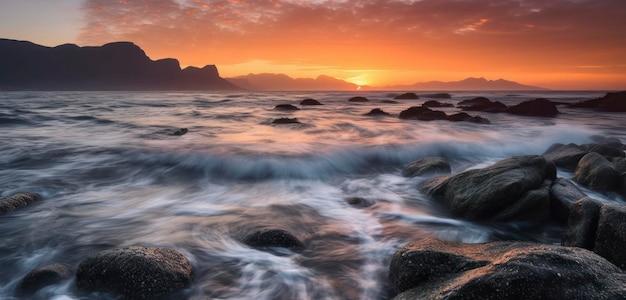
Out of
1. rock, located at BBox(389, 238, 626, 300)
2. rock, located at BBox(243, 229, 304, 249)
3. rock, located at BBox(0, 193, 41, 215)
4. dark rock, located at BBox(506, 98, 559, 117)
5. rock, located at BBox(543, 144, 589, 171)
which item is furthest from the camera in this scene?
dark rock, located at BBox(506, 98, 559, 117)

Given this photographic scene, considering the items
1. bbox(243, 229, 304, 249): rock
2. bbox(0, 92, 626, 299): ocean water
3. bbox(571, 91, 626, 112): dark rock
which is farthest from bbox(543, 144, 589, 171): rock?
bbox(571, 91, 626, 112): dark rock

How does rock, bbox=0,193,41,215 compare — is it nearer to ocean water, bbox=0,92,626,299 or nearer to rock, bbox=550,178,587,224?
ocean water, bbox=0,92,626,299

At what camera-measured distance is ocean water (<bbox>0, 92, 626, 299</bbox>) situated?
5.06 m

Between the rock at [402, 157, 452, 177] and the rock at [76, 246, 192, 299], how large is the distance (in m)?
6.90

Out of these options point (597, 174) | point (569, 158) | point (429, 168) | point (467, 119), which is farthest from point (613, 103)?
point (429, 168)

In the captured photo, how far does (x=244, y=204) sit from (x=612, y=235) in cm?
621

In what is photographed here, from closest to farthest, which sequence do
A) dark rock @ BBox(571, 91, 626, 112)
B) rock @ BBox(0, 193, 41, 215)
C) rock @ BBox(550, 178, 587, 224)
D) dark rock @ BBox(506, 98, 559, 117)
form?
rock @ BBox(550, 178, 587, 224) < rock @ BBox(0, 193, 41, 215) < dark rock @ BBox(506, 98, 559, 117) < dark rock @ BBox(571, 91, 626, 112)

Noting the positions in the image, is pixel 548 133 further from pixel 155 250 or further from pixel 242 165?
pixel 155 250

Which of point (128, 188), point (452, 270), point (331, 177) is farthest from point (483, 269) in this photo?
point (128, 188)

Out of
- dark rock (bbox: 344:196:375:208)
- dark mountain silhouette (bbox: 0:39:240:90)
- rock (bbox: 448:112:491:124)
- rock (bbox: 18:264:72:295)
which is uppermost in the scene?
dark mountain silhouette (bbox: 0:39:240:90)

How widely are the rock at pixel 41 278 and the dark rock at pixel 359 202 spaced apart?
206 inches

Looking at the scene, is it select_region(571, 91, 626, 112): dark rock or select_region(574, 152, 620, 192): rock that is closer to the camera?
select_region(574, 152, 620, 192): rock

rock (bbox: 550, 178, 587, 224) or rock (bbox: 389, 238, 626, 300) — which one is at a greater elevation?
rock (bbox: 389, 238, 626, 300)

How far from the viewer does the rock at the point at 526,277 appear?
2.80 meters
